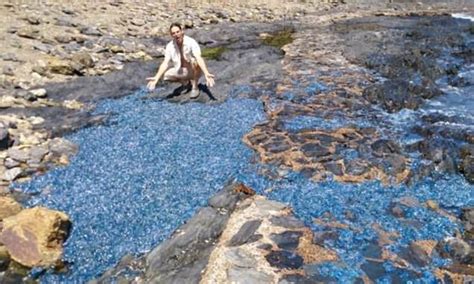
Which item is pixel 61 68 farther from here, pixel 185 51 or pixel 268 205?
pixel 268 205

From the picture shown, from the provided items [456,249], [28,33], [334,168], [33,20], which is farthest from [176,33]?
[33,20]

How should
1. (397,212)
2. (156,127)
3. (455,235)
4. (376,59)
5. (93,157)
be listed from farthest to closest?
(376,59) < (156,127) < (93,157) < (397,212) < (455,235)

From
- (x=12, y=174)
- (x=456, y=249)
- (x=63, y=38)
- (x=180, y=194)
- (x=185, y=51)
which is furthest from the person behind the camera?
(x=63, y=38)

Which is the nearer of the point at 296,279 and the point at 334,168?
the point at 296,279

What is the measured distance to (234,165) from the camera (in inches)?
375

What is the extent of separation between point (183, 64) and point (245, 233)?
6653 mm

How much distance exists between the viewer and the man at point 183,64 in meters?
12.0

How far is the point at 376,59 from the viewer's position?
17938 millimetres

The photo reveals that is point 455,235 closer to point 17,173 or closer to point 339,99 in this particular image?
point 339,99

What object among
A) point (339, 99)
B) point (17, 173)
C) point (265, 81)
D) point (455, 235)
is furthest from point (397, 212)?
point (265, 81)

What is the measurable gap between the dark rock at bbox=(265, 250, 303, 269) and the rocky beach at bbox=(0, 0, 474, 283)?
24 millimetres

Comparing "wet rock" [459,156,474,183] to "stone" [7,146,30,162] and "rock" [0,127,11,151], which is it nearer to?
"stone" [7,146,30,162]

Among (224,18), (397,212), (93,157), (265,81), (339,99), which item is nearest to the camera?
(397,212)

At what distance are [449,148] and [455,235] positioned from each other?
3351 mm
